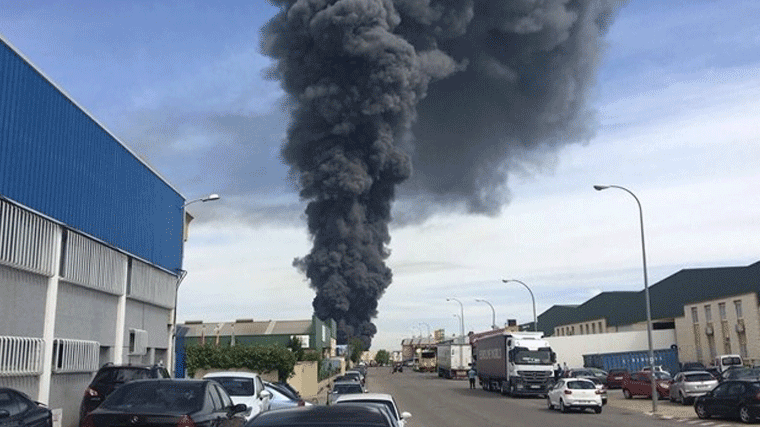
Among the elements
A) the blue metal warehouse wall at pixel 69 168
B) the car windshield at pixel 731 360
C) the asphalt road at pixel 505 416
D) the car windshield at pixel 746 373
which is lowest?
the asphalt road at pixel 505 416

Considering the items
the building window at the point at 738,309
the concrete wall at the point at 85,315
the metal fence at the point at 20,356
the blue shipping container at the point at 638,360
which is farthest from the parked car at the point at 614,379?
the metal fence at the point at 20,356

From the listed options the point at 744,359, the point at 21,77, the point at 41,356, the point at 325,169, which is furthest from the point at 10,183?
the point at 325,169

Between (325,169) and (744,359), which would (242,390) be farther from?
(325,169)

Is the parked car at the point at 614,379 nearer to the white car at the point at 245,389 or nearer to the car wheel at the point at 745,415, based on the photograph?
the car wheel at the point at 745,415

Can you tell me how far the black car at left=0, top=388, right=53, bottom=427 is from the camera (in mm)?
10395

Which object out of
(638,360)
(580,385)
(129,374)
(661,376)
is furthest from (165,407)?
(638,360)

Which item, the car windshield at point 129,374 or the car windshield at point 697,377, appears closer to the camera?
the car windshield at point 129,374

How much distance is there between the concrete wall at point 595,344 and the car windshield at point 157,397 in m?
63.2

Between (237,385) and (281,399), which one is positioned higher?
(237,385)

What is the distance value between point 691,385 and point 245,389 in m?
23.0

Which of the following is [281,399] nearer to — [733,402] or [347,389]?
[347,389]

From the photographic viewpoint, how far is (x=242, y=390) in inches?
624

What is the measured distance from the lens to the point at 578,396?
28562 millimetres

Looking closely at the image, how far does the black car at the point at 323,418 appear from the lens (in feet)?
18.5
